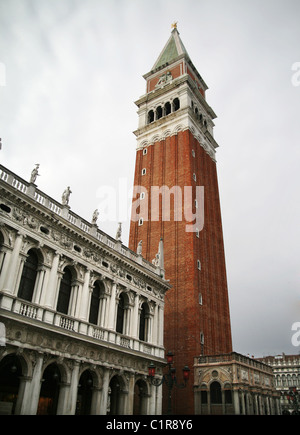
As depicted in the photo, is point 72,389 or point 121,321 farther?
point 121,321

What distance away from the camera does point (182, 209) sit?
40.8 meters

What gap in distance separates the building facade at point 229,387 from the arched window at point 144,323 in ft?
21.3

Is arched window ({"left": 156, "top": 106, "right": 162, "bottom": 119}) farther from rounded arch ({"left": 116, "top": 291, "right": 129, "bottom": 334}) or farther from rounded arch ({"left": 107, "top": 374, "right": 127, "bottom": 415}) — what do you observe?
rounded arch ({"left": 107, "top": 374, "right": 127, "bottom": 415})

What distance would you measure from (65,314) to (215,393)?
15010mm

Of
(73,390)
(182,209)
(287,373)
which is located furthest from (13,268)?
(287,373)

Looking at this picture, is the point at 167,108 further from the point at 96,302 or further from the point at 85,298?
the point at 85,298

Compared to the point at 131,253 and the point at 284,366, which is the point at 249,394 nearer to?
the point at 131,253

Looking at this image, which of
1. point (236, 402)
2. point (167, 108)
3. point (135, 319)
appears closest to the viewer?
point (135, 319)

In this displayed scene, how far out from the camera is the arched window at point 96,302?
75.5 feet

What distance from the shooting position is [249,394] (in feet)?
92.7

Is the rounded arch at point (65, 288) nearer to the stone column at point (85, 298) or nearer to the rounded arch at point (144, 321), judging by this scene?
the stone column at point (85, 298)

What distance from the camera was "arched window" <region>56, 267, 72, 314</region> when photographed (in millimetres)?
21141

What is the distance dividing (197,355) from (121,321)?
1035cm
